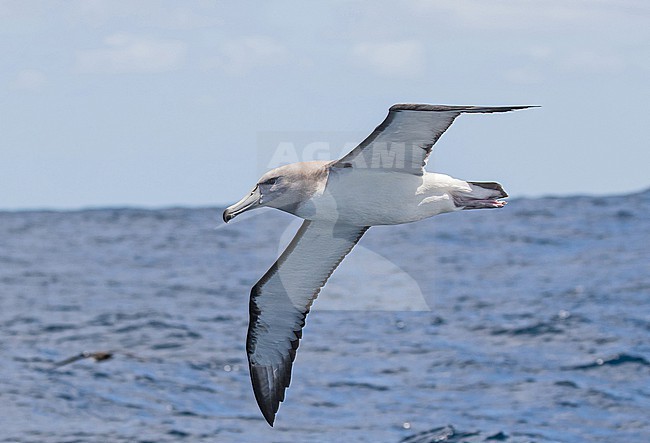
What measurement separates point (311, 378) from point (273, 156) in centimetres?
1097

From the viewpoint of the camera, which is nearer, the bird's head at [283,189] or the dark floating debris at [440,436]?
the bird's head at [283,189]

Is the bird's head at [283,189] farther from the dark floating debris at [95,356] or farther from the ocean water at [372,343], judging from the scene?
the dark floating debris at [95,356]

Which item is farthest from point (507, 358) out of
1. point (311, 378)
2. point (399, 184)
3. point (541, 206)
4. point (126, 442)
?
point (541, 206)

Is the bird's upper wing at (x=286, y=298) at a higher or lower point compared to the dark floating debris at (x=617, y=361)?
higher

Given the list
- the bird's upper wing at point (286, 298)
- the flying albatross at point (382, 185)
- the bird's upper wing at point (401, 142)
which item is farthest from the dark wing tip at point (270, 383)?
the bird's upper wing at point (401, 142)

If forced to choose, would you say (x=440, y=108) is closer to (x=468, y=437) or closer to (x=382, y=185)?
(x=382, y=185)

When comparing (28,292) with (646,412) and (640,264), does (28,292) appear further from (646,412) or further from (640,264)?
(646,412)

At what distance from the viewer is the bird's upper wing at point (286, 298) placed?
10.7 m

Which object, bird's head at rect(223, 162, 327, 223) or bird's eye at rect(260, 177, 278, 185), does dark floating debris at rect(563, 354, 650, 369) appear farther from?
bird's eye at rect(260, 177, 278, 185)

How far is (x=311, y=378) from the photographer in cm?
2080

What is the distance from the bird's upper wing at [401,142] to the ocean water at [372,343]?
7.60m

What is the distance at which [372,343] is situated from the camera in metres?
23.5

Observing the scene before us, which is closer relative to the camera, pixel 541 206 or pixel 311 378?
pixel 311 378

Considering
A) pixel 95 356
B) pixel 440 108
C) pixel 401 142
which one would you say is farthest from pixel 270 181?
pixel 95 356
